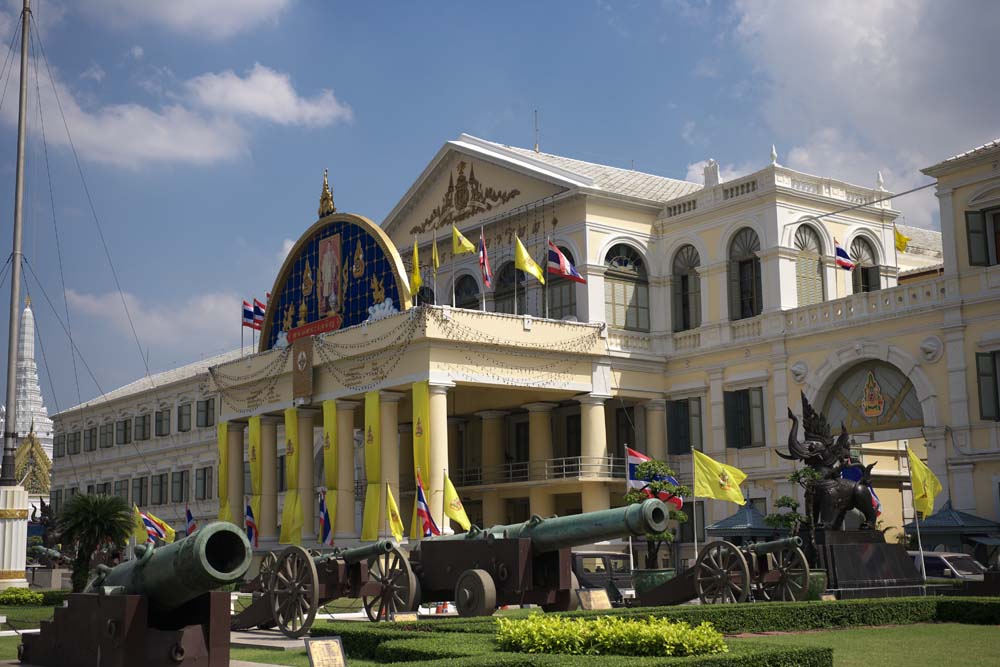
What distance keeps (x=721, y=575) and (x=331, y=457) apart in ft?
70.9

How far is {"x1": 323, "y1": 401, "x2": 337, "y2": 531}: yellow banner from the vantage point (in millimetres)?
39594

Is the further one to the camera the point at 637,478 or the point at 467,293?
the point at 467,293

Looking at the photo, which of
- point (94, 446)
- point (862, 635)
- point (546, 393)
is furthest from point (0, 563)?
point (94, 446)

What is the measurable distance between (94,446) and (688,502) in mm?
43674

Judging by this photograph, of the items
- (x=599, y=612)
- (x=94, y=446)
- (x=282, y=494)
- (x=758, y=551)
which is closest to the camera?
(x=599, y=612)

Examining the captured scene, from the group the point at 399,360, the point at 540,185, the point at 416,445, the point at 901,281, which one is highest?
the point at 540,185

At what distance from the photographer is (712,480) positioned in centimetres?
3056

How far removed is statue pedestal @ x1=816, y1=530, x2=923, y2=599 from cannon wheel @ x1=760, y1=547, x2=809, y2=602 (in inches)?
49.6

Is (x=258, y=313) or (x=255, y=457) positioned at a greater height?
(x=258, y=313)

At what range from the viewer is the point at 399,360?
38219 mm

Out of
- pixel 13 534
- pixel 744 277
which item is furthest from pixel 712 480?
pixel 13 534

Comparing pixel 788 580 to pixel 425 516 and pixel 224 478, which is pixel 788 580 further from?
pixel 224 478

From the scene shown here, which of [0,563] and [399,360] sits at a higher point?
[399,360]

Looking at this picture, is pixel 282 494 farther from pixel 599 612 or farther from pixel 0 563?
pixel 599 612
